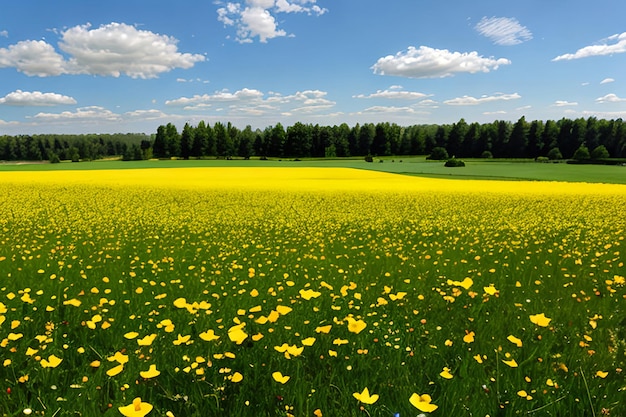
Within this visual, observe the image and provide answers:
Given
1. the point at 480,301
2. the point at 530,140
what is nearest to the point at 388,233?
the point at 480,301

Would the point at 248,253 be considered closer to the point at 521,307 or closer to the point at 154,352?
the point at 154,352

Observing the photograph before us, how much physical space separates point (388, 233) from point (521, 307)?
15.7 feet

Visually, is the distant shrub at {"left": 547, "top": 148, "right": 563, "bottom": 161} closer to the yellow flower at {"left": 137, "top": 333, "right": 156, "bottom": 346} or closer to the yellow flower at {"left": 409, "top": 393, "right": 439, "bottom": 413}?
the yellow flower at {"left": 409, "top": 393, "right": 439, "bottom": 413}

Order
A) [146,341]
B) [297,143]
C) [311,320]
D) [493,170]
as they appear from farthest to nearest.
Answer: [297,143] → [493,170] → [311,320] → [146,341]

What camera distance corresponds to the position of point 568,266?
6512 millimetres

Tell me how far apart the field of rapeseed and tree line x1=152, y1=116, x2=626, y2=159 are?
88.8 metres

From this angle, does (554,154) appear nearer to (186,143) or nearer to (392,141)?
(392,141)

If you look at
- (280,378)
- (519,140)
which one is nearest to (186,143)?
(519,140)

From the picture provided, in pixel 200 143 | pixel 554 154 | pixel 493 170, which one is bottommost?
pixel 493 170

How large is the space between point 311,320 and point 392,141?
111 metres

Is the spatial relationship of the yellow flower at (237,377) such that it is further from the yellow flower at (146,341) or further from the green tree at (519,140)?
the green tree at (519,140)

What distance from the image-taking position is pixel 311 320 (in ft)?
13.6

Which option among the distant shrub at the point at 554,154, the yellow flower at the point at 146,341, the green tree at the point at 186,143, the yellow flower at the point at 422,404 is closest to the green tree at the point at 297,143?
the green tree at the point at 186,143

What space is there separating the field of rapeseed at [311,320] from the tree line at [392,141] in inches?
3361
